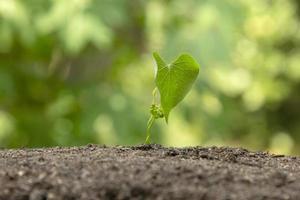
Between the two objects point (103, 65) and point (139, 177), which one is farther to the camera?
point (103, 65)

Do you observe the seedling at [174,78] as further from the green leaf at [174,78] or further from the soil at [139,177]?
the soil at [139,177]

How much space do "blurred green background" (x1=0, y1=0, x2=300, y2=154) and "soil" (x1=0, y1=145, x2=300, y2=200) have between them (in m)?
2.42

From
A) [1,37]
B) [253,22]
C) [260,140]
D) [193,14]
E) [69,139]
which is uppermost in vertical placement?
[253,22]

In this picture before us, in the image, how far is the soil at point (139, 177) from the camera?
45.3 inches

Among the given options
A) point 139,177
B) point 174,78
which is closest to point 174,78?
point 174,78

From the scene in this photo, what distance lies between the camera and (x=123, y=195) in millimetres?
1143

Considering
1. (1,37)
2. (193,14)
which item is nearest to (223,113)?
(193,14)

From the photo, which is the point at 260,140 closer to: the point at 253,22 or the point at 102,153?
the point at 253,22

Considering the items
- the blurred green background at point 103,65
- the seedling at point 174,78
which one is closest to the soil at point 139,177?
the seedling at point 174,78

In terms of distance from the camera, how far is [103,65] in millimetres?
4758

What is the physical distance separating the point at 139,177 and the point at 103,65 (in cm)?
358

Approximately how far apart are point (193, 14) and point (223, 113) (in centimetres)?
58

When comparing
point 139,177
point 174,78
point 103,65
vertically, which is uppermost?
point 103,65

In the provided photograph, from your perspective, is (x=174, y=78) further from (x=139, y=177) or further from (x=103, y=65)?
(x=103, y=65)
